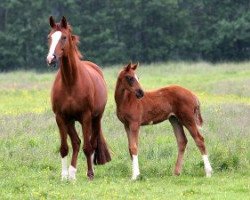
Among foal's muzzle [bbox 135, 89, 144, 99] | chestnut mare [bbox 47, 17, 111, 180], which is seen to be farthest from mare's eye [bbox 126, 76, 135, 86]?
chestnut mare [bbox 47, 17, 111, 180]

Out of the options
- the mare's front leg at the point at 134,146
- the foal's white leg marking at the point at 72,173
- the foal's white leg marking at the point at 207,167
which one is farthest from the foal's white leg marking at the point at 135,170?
the foal's white leg marking at the point at 207,167

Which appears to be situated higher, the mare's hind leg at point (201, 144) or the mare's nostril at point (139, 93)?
the mare's nostril at point (139, 93)

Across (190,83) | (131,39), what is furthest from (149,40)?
(190,83)

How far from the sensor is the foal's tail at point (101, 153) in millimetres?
13477

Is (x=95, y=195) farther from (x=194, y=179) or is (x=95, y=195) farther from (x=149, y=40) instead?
(x=149, y=40)

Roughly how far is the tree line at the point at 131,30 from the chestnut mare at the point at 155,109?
47472 mm

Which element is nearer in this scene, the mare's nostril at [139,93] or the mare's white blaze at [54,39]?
the mare's white blaze at [54,39]

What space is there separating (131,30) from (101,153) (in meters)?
52.3

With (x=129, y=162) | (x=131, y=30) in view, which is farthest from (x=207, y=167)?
(x=131, y=30)

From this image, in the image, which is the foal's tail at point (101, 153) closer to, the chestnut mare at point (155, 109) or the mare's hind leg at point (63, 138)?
the chestnut mare at point (155, 109)

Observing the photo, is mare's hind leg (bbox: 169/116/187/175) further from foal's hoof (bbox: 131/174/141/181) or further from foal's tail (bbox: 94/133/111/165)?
foal's tail (bbox: 94/133/111/165)

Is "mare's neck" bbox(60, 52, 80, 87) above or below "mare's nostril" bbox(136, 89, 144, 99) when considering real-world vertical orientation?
above

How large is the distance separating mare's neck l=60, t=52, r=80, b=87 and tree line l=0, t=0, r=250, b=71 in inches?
1894

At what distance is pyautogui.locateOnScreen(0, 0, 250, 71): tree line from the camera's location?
201 feet
